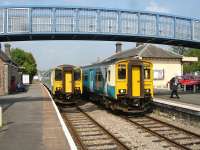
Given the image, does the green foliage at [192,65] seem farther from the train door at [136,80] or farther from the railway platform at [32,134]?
the railway platform at [32,134]

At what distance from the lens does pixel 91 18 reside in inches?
1011

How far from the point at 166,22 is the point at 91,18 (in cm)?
557

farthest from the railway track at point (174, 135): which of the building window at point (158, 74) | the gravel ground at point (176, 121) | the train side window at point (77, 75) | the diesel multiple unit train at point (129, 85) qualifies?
the building window at point (158, 74)

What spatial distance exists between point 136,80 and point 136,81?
0.18 ft

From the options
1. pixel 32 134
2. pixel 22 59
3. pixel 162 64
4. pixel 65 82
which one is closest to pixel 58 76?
pixel 65 82

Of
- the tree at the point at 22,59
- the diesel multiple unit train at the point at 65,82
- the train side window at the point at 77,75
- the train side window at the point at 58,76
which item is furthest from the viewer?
the tree at the point at 22,59

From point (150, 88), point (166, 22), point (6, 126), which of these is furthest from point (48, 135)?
point (166, 22)

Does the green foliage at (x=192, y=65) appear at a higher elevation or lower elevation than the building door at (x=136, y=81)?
higher

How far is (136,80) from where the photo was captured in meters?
20.0

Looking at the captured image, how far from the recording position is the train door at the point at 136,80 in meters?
19.8

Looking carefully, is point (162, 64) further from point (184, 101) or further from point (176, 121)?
point (176, 121)

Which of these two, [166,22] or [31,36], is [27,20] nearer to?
[31,36]

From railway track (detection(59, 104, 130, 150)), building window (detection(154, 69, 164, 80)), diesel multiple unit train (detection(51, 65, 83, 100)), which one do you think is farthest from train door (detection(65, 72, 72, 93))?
building window (detection(154, 69, 164, 80))

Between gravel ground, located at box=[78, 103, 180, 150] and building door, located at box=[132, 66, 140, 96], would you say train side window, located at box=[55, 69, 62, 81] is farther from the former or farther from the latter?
gravel ground, located at box=[78, 103, 180, 150]
